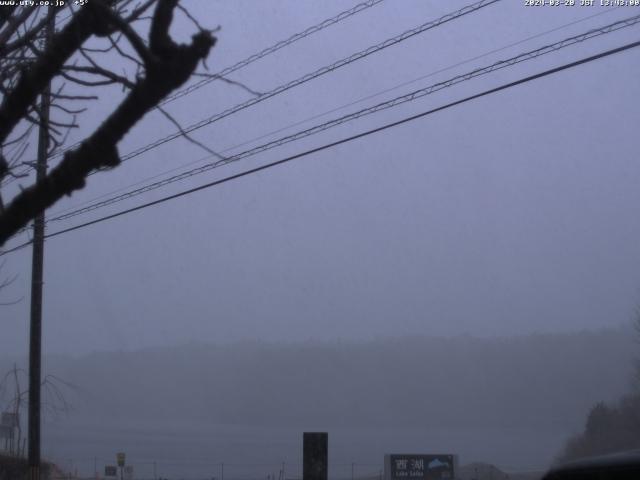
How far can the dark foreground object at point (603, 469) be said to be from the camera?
440cm

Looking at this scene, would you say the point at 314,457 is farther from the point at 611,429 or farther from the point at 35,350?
the point at 611,429

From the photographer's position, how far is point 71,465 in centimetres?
3381

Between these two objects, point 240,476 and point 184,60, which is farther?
point 240,476

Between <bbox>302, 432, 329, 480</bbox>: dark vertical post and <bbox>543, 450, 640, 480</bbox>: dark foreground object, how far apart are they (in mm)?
6021

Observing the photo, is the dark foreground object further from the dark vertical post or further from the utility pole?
the utility pole

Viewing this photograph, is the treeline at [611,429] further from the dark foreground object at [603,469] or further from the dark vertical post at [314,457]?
the dark foreground object at [603,469]

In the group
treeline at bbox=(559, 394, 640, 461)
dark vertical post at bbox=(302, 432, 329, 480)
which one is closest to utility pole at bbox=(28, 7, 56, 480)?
dark vertical post at bbox=(302, 432, 329, 480)

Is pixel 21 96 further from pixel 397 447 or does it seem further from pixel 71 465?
pixel 397 447

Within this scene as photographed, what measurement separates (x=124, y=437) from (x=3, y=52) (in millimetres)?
48993

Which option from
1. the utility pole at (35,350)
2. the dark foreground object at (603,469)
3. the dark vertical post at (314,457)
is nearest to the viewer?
the dark foreground object at (603,469)

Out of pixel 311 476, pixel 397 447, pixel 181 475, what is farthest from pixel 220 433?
pixel 311 476

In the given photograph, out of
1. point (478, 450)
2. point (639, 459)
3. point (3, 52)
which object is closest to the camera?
point (639, 459)

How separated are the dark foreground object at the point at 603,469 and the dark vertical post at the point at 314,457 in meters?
6.02

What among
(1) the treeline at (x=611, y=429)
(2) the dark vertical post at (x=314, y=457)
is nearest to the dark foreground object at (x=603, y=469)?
(2) the dark vertical post at (x=314, y=457)
